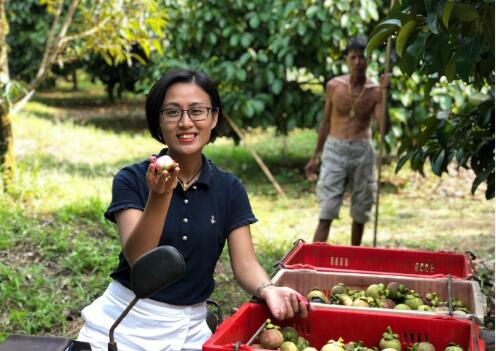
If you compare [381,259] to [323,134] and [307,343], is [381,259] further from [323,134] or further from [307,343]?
[323,134]

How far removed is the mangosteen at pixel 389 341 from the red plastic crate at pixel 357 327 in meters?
0.02

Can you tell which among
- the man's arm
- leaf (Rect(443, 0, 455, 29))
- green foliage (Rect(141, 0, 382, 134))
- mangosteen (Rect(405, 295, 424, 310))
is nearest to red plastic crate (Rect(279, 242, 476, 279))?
mangosteen (Rect(405, 295, 424, 310))

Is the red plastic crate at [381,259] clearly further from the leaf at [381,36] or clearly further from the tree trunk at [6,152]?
the tree trunk at [6,152]

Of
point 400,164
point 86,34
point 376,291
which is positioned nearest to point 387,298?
point 376,291

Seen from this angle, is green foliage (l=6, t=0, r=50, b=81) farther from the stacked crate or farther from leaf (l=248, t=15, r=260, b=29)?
the stacked crate

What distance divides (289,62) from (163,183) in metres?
7.12

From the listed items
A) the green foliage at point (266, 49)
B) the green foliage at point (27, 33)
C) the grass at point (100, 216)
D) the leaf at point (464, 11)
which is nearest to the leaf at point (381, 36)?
the leaf at point (464, 11)

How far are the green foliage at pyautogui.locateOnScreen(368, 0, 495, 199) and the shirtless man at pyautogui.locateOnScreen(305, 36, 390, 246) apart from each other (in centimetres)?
163

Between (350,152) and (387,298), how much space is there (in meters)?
3.44

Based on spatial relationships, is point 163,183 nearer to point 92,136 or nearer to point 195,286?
point 195,286

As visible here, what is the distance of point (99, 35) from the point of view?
7.35 m

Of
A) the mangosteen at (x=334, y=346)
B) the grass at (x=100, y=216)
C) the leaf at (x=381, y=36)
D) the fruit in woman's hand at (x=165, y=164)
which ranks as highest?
the leaf at (x=381, y=36)

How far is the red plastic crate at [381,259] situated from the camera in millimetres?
3572

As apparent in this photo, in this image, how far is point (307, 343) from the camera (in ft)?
8.43
